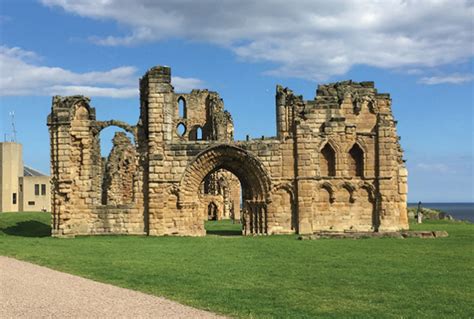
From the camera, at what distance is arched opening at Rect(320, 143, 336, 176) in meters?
28.7

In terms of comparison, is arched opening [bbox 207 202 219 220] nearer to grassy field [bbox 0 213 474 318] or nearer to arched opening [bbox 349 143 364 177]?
arched opening [bbox 349 143 364 177]

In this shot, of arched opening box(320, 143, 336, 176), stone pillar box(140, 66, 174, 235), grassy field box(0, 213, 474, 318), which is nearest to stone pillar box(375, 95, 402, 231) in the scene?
arched opening box(320, 143, 336, 176)

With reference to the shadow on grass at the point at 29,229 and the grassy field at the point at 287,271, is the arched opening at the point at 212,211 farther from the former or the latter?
the grassy field at the point at 287,271

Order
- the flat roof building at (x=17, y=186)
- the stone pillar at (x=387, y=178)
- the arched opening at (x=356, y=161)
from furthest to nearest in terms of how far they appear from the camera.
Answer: the flat roof building at (x=17, y=186)
the arched opening at (x=356, y=161)
the stone pillar at (x=387, y=178)

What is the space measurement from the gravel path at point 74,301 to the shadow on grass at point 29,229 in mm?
15611

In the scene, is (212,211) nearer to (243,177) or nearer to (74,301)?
(243,177)

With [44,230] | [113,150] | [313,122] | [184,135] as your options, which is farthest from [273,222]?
[184,135]

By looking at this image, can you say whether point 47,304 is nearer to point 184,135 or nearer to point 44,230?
point 44,230

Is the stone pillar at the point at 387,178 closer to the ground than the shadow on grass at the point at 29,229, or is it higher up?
higher up

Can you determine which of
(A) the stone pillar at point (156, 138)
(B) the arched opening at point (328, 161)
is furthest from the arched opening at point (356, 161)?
(A) the stone pillar at point (156, 138)

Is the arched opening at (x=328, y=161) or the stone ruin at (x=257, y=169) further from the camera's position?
the arched opening at (x=328, y=161)

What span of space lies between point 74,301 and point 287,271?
5658mm

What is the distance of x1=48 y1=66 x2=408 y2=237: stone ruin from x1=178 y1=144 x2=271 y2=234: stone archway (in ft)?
0.15

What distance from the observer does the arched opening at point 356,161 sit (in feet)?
94.8
